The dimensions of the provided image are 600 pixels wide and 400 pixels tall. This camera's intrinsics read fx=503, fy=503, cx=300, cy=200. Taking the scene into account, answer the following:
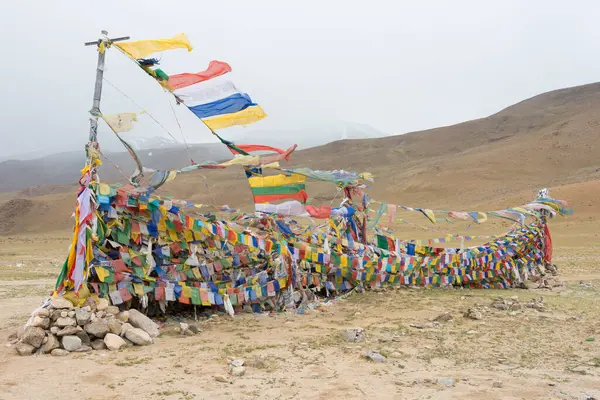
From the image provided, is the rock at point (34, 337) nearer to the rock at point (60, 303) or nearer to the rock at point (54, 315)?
the rock at point (54, 315)

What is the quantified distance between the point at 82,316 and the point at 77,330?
169mm

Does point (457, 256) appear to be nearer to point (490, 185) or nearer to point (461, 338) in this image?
point (461, 338)

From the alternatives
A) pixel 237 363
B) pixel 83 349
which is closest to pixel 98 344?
pixel 83 349

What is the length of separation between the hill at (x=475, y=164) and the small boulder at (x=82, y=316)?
23183 millimetres

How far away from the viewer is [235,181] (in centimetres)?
5794

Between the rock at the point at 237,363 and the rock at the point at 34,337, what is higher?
the rock at the point at 34,337

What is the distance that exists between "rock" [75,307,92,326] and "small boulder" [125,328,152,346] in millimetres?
480

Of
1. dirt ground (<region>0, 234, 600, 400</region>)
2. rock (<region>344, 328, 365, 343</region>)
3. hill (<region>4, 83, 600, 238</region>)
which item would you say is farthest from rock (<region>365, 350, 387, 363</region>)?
hill (<region>4, 83, 600, 238</region>)

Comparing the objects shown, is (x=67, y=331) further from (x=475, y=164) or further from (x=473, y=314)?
(x=475, y=164)

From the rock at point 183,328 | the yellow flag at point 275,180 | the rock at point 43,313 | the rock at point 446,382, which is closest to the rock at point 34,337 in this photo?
the rock at point 43,313

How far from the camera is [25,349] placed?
18.4 feet

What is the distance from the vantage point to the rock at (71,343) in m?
5.70

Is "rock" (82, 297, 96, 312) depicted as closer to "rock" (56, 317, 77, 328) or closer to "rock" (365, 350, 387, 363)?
"rock" (56, 317, 77, 328)

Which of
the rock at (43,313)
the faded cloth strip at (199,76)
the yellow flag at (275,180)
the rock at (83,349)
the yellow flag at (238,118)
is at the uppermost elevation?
the faded cloth strip at (199,76)
